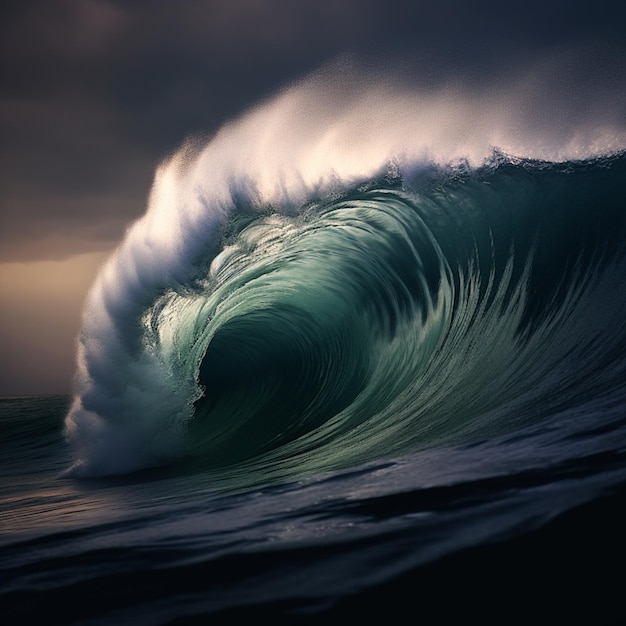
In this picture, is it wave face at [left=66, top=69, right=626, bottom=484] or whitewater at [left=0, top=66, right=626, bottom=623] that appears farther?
wave face at [left=66, top=69, right=626, bottom=484]

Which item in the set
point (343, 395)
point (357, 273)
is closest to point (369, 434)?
point (343, 395)

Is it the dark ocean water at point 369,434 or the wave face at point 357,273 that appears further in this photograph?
the wave face at point 357,273

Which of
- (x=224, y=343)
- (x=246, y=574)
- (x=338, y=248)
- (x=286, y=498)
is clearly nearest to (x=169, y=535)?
(x=286, y=498)

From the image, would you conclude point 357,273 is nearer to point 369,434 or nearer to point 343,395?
point 343,395

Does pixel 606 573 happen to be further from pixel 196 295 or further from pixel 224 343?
pixel 224 343
